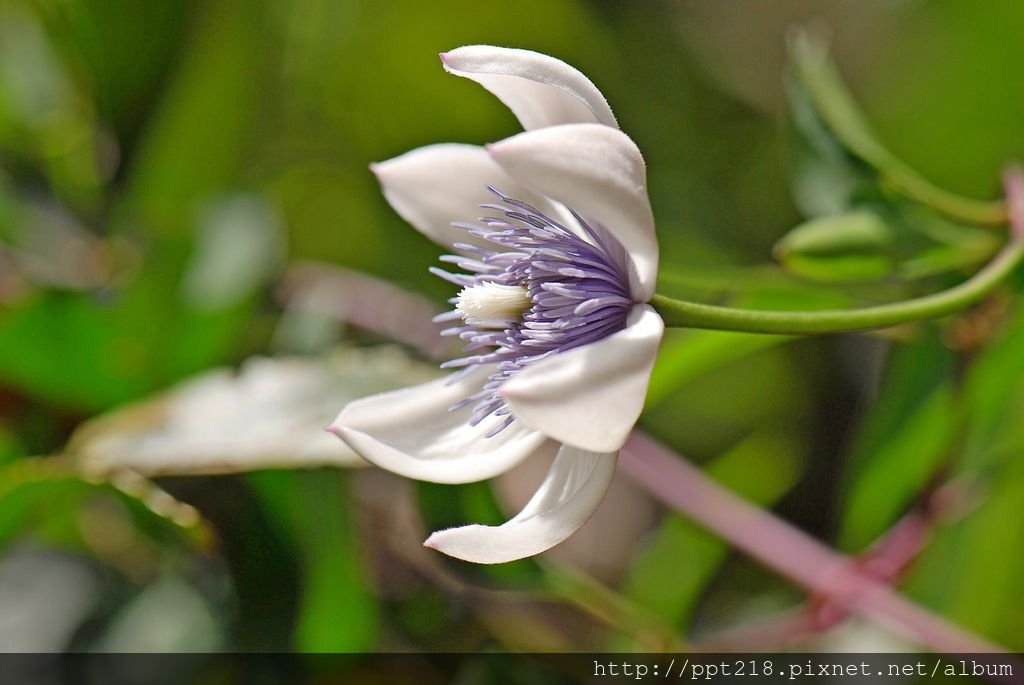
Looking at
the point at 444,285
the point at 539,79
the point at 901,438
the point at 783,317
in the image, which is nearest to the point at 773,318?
the point at 783,317

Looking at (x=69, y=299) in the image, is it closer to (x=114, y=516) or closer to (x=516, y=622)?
(x=114, y=516)

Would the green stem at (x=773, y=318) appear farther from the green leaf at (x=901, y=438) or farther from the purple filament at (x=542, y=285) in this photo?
the green leaf at (x=901, y=438)

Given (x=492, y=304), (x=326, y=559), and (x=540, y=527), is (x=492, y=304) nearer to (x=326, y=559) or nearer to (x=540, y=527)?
(x=540, y=527)

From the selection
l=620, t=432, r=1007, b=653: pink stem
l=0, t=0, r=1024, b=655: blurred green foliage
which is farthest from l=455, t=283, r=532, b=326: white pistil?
l=620, t=432, r=1007, b=653: pink stem

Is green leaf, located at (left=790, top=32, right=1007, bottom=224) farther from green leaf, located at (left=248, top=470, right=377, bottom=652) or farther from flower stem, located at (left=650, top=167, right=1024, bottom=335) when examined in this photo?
green leaf, located at (left=248, top=470, right=377, bottom=652)

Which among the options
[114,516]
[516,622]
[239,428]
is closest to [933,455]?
[516,622]

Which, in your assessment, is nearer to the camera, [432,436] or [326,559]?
[432,436]

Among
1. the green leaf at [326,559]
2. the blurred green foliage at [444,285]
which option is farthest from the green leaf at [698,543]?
the green leaf at [326,559]
